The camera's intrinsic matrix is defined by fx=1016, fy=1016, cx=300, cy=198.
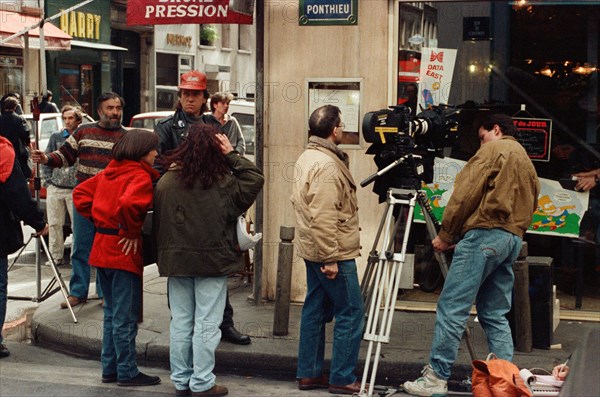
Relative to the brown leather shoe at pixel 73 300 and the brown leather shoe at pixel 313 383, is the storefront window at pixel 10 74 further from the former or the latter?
the brown leather shoe at pixel 313 383

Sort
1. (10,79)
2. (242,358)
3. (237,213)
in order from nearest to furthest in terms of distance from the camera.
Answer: (237,213), (242,358), (10,79)

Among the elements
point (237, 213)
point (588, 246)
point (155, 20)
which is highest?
point (155, 20)

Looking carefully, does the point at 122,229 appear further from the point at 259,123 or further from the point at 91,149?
the point at 259,123

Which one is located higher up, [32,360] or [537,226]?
[537,226]

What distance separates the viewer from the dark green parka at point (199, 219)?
6.42 meters

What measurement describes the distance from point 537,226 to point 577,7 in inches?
75.1

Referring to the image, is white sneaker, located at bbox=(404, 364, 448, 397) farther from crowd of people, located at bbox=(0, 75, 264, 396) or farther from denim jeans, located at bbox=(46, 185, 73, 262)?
denim jeans, located at bbox=(46, 185, 73, 262)

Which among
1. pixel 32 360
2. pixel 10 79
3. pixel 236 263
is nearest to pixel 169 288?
pixel 236 263

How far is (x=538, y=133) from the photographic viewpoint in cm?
877

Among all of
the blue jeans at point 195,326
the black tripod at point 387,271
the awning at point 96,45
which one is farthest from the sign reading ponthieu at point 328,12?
the awning at point 96,45

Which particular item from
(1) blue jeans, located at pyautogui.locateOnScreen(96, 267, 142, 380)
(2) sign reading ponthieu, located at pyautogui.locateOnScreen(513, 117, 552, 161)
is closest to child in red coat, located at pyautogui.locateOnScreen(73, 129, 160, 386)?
(1) blue jeans, located at pyautogui.locateOnScreen(96, 267, 142, 380)

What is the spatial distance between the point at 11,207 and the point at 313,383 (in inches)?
102

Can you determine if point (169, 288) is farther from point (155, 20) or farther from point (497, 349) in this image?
point (155, 20)

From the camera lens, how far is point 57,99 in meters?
25.9
